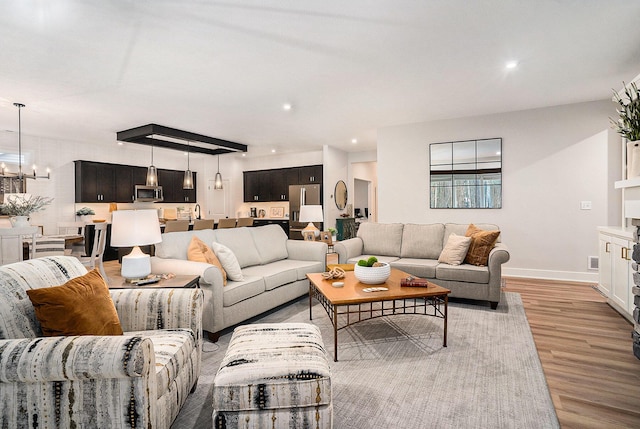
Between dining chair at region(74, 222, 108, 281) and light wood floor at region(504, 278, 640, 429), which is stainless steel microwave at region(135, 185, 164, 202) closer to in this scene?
dining chair at region(74, 222, 108, 281)

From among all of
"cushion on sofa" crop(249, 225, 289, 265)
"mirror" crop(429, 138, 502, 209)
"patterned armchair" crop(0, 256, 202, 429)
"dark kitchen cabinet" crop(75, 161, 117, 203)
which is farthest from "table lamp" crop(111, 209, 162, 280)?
"dark kitchen cabinet" crop(75, 161, 117, 203)

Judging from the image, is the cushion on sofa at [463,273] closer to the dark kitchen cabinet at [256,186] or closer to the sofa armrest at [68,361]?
the sofa armrest at [68,361]

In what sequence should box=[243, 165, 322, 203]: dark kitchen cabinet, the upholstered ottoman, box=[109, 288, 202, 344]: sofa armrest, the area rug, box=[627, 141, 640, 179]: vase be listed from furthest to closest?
box=[243, 165, 322, 203]: dark kitchen cabinet, box=[627, 141, 640, 179]: vase, box=[109, 288, 202, 344]: sofa armrest, the area rug, the upholstered ottoman

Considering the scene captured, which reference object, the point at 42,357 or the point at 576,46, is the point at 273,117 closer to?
the point at 576,46

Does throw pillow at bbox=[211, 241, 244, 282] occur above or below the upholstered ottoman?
above

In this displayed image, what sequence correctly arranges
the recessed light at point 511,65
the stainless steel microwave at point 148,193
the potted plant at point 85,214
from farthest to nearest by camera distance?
the stainless steel microwave at point 148,193 → the potted plant at point 85,214 → the recessed light at point 511,65

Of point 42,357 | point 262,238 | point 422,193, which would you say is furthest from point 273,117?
point 42,357

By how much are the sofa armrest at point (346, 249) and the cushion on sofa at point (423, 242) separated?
0.62 metres

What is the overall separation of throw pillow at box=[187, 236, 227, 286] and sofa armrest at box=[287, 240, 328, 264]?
1368 mm

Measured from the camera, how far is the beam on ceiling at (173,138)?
585 cm

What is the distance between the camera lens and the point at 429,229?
15.1ft

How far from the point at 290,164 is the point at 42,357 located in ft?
26.5

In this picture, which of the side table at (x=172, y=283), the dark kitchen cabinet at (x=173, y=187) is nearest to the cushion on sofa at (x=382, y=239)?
the side table at (x=172, y=283)

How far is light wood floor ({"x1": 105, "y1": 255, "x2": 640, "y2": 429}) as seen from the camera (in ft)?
6.21
